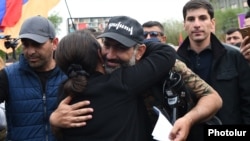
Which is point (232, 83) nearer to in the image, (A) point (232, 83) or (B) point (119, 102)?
(A) point (232, 83)

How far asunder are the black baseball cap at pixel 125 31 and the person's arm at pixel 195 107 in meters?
0.30

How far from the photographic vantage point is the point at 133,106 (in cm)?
207

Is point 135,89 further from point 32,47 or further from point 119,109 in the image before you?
point 32,47

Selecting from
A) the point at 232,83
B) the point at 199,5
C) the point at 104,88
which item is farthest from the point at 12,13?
the point at 104,88

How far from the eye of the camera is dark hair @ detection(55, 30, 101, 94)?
2037 mm

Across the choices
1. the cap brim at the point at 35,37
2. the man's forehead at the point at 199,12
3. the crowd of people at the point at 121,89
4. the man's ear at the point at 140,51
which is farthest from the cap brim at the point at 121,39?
the man's forehead at the point at 199,12

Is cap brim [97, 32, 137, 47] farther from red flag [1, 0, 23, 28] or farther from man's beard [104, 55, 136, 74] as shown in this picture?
red flag [1, 0, 23, 28]

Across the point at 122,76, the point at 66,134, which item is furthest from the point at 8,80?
the point at 122,76

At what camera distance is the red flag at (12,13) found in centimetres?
577

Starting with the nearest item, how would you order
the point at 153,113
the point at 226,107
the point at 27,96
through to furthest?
the point at 153,113, the point at 27,96, the point at 226,107

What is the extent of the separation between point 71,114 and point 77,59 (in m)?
0.29

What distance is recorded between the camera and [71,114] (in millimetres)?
2088

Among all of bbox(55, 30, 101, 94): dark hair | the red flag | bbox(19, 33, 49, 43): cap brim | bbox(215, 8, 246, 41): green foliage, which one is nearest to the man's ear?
bbox(55, 30, 101, 94): dark hair

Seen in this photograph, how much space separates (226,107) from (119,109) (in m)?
1.20
